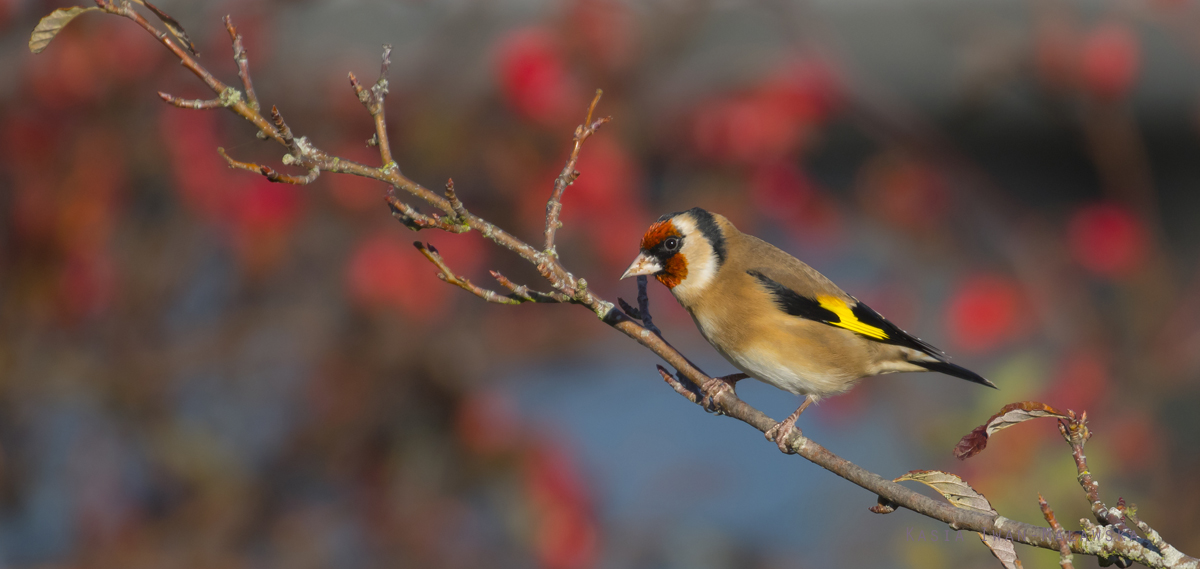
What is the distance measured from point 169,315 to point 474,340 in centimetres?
148

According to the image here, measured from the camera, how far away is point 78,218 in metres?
4.17

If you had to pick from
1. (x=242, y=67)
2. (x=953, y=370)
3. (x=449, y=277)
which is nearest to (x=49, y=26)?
(x=242, y=67)

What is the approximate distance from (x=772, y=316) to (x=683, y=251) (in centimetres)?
30

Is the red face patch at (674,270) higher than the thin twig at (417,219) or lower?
higher

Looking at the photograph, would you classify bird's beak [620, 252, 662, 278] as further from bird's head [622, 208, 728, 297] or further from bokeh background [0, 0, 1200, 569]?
bokeh background [0, 0, 1200, 569]

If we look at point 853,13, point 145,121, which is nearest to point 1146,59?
point 853,13

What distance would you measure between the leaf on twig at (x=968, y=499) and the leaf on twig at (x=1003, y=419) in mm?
77

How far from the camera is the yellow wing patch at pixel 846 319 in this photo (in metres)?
2.62

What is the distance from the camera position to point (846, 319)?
265cm

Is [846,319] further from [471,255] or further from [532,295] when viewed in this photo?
[471,255]

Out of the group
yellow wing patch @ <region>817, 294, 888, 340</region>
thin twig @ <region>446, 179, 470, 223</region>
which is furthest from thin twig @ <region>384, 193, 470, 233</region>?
yellow wing patch @ <region>817, 294, 888, 340</region>

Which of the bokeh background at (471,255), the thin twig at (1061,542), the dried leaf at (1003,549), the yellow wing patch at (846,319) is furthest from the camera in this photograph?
the bokeh background at (471,255)

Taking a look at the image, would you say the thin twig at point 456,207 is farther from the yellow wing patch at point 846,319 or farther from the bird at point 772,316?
the yellow wing patch at point 846,319

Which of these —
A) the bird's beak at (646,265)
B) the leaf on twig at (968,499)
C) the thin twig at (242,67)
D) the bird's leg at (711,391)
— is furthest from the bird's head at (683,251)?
the thin twig at (242,67)
